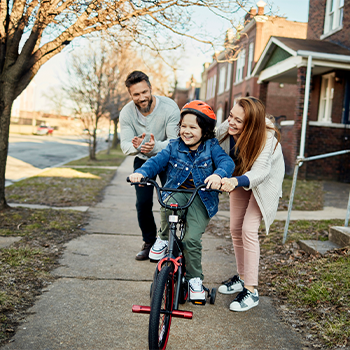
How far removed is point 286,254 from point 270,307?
1.63m

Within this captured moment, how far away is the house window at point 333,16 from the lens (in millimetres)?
14726

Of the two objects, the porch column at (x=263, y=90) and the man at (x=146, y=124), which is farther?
the porch column at (x=263, y=90)

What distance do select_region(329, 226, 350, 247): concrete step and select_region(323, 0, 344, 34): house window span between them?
1153 centimetres

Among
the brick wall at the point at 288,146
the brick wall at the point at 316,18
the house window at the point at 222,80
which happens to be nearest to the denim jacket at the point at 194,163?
the brick wall at the point at 288,146

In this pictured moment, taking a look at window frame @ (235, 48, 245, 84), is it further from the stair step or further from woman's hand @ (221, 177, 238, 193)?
woman's hand @ (221, 177, 238, 193)

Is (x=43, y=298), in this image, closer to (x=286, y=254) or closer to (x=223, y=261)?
(x=223, y=261)

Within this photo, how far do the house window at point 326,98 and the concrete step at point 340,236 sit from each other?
10.3 metres

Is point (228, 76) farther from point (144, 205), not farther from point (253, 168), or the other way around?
point (253, 168)

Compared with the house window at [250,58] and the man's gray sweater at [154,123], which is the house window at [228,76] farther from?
the man's gray sweater at [154,123]

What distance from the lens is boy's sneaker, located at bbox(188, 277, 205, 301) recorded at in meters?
3.38

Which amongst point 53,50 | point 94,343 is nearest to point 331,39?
point 53,50

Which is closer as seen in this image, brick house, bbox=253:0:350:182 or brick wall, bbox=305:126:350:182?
brick house, bbox=253:0:350:182

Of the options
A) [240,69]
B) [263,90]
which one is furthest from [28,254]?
[240,69]

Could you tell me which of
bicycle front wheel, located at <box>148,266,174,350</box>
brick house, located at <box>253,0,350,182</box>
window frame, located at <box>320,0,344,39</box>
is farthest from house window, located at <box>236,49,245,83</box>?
bicycle front wheel, located at <box>148,266,174,350</box>
